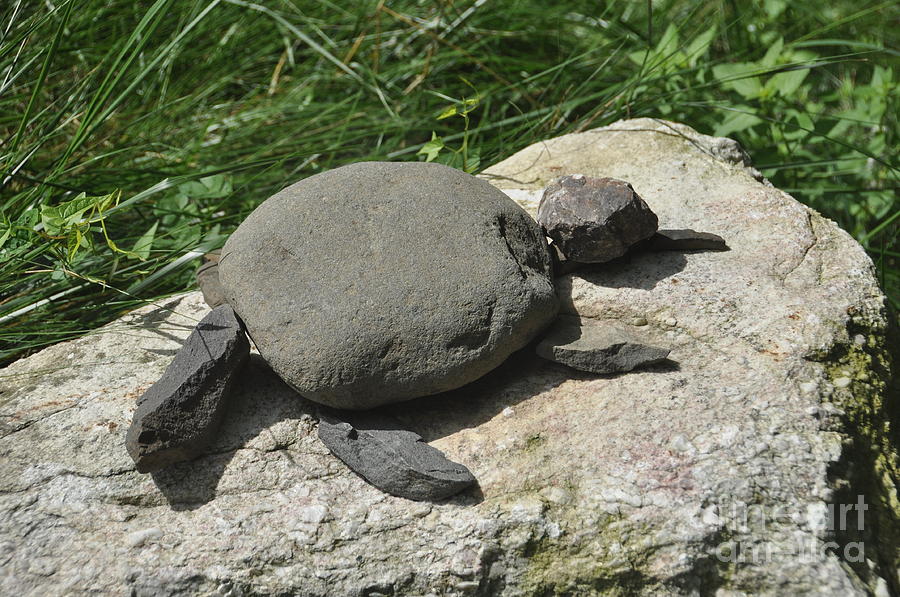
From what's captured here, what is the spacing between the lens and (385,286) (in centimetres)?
171

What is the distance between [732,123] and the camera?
110 inches

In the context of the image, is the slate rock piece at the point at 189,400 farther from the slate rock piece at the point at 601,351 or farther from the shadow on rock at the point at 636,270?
the shadow on rock at the point at 636,270

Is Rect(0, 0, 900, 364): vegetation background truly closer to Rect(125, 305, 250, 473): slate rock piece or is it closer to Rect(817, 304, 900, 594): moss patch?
Rect(125, 305, 250, 473): slate rock piece

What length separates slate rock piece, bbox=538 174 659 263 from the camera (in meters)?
1.90

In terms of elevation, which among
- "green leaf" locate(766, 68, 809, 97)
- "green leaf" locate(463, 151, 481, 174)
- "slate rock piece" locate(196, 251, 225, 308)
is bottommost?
"slate rock piece" locate(196, 251, 225, 308)

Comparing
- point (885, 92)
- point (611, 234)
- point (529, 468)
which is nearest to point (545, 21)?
point (885, 92)

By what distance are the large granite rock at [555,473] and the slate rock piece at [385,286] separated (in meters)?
0.14

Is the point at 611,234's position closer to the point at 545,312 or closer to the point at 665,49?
the point at 545,312

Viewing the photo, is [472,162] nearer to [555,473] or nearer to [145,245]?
[145,245]

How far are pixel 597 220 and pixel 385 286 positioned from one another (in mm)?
547

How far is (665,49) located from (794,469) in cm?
193

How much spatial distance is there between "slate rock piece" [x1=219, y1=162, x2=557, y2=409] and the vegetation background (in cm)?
48

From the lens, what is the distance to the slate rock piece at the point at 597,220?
1896 mm

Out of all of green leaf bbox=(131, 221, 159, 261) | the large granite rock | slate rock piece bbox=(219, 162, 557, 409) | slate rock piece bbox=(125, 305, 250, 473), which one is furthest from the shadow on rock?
green leaf bbox=(131, 221, 159, 261)
